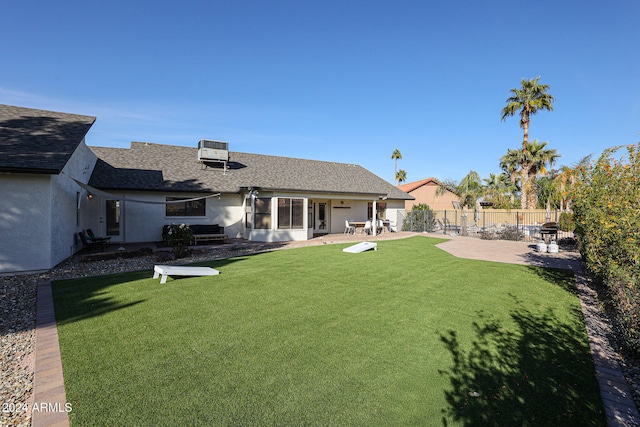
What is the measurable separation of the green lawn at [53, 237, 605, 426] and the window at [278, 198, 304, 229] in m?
9.89

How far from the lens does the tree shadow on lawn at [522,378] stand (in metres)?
2.81

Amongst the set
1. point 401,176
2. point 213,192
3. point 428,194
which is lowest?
point 213,192

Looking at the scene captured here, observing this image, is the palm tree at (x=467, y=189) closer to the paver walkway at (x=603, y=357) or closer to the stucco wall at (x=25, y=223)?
the paver walkway at (x=603, y=357)

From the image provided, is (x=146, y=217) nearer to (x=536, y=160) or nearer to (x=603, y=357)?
(x=603, y=357)

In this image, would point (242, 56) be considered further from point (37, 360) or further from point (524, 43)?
point (37, 360)

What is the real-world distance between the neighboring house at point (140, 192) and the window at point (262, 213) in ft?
0.18

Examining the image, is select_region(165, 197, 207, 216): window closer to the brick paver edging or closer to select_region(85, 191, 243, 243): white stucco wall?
select_region(85, 191, 243, 243): white stucco wall

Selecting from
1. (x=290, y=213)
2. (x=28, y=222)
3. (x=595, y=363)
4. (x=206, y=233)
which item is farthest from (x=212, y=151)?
(x=595, y=363)

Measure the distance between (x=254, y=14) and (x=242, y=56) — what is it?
2651 millimetres

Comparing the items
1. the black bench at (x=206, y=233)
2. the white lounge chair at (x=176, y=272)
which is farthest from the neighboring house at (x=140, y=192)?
the white lounge chair at (x=176, y=272)

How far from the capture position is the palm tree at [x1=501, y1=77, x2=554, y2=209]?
93.8ft

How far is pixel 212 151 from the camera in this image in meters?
19.6

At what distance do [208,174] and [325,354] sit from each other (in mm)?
17326

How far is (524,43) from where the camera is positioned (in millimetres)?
14312
